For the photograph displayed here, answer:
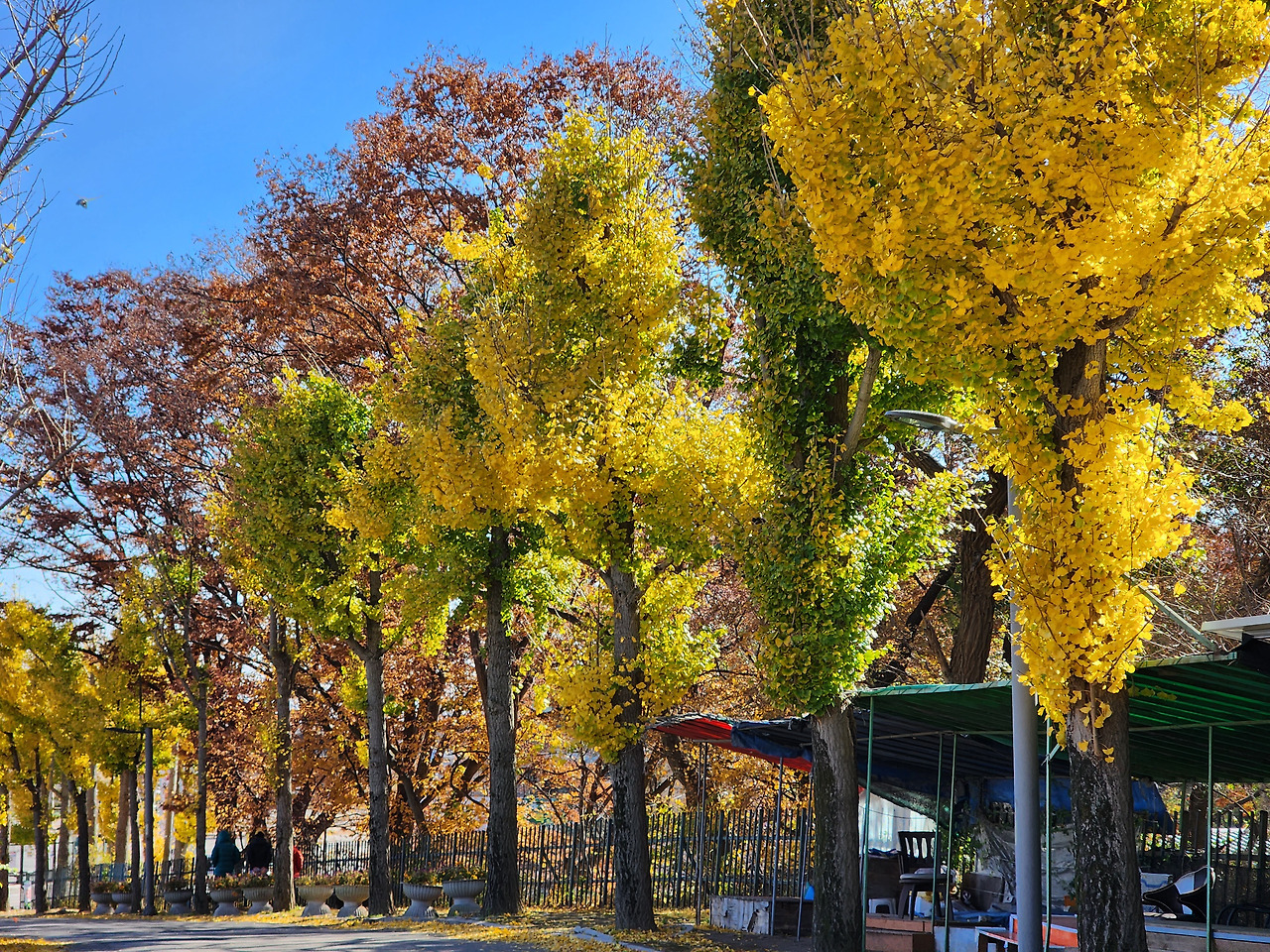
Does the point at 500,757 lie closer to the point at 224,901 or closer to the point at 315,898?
the point at 315,898

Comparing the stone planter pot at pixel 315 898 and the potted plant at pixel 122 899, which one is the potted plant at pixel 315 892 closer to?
the stone planter pot at pixel 315 898

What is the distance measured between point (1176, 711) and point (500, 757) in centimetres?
1027

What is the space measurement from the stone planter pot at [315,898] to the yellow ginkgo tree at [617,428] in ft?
32.9

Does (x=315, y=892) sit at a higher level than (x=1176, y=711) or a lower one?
lower

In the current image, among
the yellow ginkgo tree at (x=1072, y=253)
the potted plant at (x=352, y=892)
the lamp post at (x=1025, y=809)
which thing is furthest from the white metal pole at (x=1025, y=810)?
the potted plant at (x=352, y=892)

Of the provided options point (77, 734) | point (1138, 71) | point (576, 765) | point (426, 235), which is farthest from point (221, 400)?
point (1138, 71)

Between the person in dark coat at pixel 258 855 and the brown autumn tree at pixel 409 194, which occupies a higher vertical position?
the brown autumn tree at pixel 409 194

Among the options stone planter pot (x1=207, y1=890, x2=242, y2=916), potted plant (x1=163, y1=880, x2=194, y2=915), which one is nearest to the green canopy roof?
stone planter pot (x1=207, y1=890, x2=242, y2=916)

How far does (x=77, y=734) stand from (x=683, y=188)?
22.7 m

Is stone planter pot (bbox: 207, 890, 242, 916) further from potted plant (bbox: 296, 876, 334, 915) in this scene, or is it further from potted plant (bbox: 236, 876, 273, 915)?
potted plant (bbox: 296, 876, 334, 915)

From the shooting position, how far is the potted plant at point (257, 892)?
2352 centimetres

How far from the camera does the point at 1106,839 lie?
7.36 metres

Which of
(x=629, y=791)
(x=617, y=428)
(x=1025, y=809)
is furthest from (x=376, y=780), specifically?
(x=1025, y=809)

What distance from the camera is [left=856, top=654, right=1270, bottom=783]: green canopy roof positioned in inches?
328
